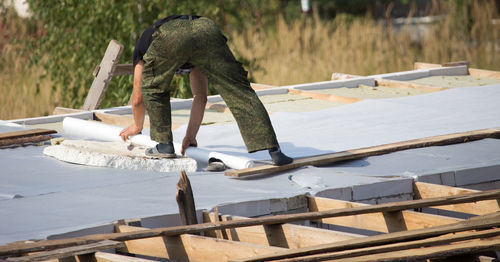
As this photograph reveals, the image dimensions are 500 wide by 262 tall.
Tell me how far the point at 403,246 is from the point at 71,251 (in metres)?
1.26

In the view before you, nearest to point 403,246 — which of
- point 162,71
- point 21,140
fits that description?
point 162,71

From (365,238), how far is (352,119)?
321 centimetres

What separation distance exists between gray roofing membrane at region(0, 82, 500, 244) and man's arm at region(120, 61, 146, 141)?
43 centimetres

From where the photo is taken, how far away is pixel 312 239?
3.43 meters

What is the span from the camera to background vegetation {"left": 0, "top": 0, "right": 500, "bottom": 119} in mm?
9422

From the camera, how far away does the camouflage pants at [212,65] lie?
187 inches

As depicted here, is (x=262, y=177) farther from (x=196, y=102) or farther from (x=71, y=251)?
(x=71, y=251)

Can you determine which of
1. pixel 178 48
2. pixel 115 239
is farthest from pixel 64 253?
pixel 178 48

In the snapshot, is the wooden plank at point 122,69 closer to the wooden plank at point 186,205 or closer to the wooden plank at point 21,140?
the wooden plank at point 21,140

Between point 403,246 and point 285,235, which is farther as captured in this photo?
point 285,235

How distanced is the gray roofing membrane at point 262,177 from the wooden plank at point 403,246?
109 centimetres

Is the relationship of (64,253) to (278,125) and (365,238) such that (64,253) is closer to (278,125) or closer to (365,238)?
(365,238)

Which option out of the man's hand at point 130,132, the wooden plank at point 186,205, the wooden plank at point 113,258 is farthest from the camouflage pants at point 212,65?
the wooden plank at point 113,258

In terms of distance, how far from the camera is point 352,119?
20.8ft
